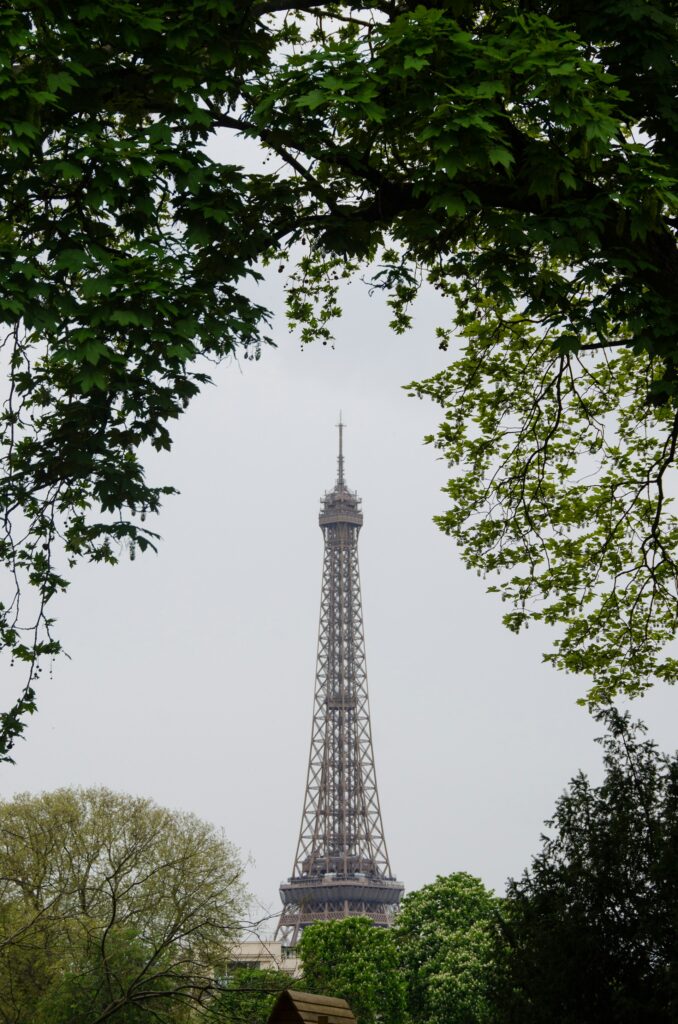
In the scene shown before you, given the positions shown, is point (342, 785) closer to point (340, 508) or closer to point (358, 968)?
point (340, 508)

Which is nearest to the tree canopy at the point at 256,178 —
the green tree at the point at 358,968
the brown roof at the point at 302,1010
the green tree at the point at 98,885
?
the brown roof at the point at 302,1010

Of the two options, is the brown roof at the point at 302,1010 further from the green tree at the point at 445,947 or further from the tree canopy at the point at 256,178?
the green tree at the point at 445,947

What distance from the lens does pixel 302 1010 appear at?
1052 cm

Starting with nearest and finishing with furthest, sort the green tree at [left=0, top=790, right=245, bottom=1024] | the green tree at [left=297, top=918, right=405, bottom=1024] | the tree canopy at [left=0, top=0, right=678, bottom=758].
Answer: the tree canopy at [left=0, top=0, right=678, bottom=758]
the green tree at [left=0, top=790, right=245, bottom=1024]
the green tree at [left=297, top=918, right=405, bottom=1024]

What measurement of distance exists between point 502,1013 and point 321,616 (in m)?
93.3

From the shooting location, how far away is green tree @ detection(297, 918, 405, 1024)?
41.9 m

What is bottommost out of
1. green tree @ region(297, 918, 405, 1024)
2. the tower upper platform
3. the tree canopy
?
green tree @ region(297, 918, 405, 1024)

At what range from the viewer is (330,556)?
11156 cm

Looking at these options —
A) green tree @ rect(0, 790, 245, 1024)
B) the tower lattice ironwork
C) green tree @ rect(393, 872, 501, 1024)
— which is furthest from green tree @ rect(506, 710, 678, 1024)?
the tower lattice ironwork

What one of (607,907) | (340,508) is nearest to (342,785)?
(340,508)

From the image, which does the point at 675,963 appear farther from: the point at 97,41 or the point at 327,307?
the point at 97,41

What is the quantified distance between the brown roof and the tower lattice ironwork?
274ft

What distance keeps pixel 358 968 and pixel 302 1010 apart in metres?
34.1

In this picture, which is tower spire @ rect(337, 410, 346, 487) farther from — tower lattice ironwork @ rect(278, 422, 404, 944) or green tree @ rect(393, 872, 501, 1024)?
green tree @ rect(393, 872, 501, 1024)
